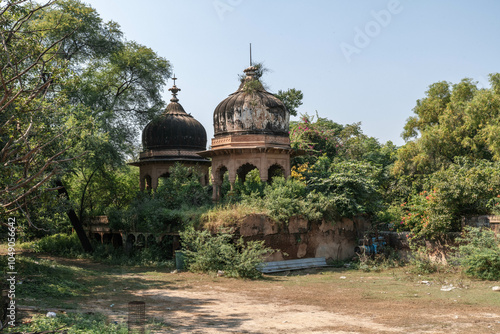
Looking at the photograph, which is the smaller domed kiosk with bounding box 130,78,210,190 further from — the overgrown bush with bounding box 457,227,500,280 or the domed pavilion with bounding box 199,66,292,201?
the overgrown bush with bounding box 457,227,500,280

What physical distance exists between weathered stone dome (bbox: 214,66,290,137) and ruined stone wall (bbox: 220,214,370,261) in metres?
4.35

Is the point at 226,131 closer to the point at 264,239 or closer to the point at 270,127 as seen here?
the point at 270,127

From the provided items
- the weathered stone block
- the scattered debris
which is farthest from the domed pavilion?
the scattered debris

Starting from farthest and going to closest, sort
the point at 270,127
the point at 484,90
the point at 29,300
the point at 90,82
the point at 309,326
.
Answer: the point at 90,82, the point at 484,90, the point at 270,127, the point at 29,300, the point at 309,326

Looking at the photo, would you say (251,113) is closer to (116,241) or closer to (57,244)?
(116,241)

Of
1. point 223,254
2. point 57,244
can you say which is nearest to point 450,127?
point 223,254

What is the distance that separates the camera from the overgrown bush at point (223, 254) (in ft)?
49.6

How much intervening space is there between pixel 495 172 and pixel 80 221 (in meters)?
17.7

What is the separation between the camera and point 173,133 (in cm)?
2491

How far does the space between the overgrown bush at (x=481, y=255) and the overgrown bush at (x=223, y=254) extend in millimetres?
5714

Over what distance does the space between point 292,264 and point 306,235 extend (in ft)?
4.10

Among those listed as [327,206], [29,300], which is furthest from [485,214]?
[29,300]

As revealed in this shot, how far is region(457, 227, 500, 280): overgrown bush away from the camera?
13242 millimetres

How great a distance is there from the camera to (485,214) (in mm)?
15727
